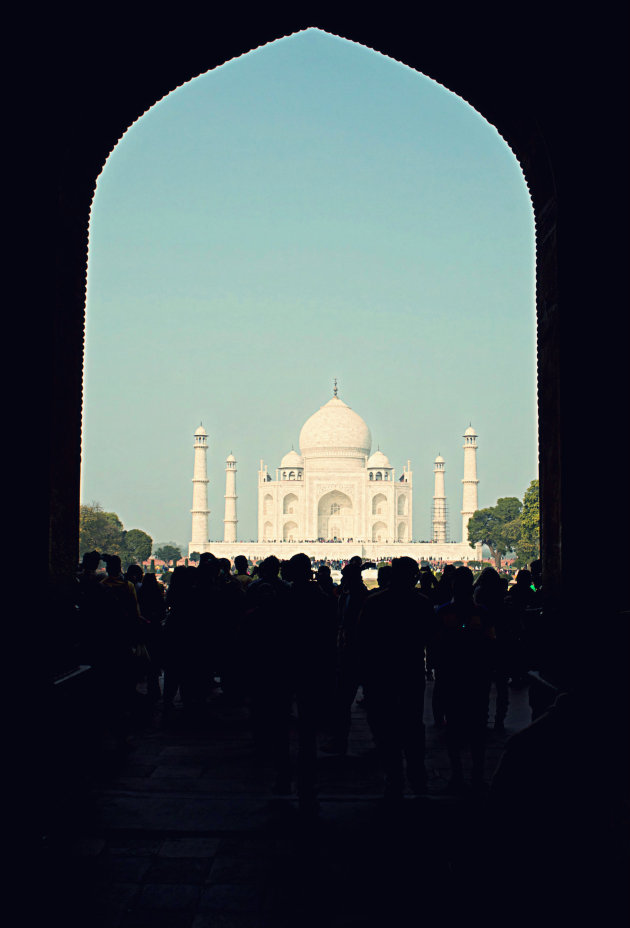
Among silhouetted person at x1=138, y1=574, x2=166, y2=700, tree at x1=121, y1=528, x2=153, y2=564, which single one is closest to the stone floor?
silhouetted person at x1=138, y1=574, x2=166, y2=700

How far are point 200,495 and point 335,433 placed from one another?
25.4 ft

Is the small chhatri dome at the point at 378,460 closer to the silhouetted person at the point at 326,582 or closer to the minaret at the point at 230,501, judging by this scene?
the minaret at the point at 230,501

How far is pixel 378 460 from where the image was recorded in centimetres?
4519

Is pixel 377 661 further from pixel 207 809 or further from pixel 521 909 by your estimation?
pixel 521 909

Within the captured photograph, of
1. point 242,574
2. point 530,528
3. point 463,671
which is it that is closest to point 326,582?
point 242,574

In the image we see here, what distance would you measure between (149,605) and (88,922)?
3816 millimetres

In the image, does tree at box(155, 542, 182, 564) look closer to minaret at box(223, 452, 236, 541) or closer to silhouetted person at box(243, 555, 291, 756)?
minaret at box(223, 452, 236, 541)

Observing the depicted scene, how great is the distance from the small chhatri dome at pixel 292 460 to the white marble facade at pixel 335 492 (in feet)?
0.20

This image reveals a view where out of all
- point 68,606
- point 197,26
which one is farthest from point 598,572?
point 197,26

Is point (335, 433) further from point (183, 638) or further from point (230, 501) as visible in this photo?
point (183, 638)

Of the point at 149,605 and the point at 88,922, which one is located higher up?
the point at 149,605

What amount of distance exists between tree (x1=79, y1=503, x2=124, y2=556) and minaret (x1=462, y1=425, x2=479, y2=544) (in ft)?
55.3

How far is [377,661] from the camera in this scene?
368cm

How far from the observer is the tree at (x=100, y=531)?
3644 cm
